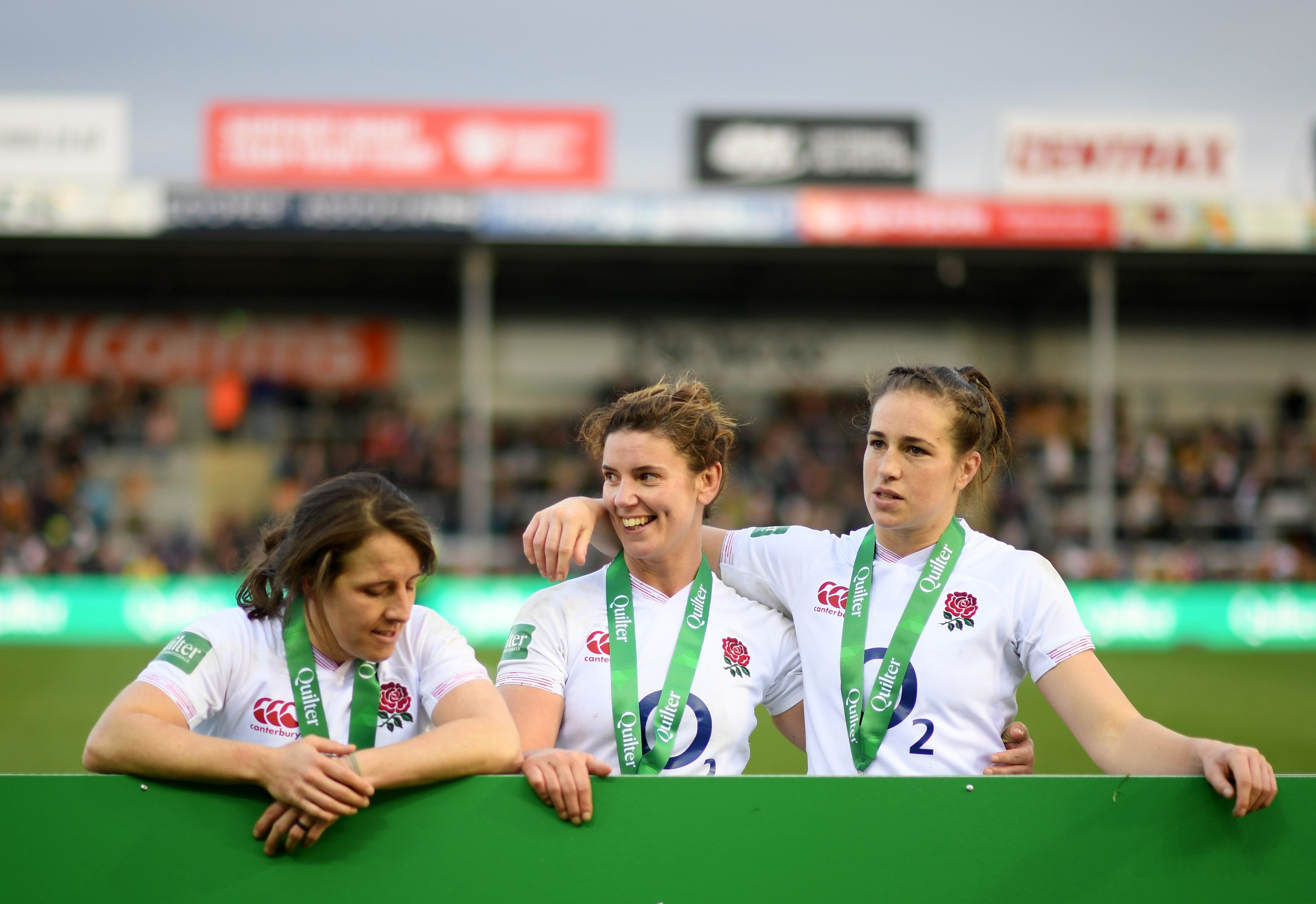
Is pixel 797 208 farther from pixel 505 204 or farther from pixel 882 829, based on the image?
pixel 882 829

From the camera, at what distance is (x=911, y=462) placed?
2.63 metres

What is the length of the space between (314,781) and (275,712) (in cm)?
43

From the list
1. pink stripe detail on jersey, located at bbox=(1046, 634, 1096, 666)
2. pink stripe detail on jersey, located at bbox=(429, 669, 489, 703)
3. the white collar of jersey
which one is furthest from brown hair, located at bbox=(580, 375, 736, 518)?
pink stripe detail on jersey, located at bbox=(1046, 634, 1096, 666)

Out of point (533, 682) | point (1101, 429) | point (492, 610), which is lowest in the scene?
point (492, 610)

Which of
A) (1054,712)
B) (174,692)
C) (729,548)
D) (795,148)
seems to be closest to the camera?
(174,692)

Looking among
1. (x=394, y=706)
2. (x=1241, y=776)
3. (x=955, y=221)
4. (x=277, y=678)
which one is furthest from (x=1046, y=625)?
(x=955, y=221)

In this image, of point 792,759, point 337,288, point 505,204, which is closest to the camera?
point 792,759

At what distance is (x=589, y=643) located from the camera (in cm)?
260

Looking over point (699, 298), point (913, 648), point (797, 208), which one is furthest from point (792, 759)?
point (699, 298)

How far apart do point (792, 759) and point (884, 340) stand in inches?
595

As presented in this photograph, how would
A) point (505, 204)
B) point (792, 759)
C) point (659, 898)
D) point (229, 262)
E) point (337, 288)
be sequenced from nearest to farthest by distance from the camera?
point (659, 898) → point (792, 759) → point (505, 204) → point (229, 262) → point (337, 288)

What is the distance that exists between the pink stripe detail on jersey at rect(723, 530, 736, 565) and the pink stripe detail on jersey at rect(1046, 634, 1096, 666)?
2.66ft

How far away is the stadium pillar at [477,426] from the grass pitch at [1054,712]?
3156 mm

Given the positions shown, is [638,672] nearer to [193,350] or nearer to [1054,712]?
[1054,712]
